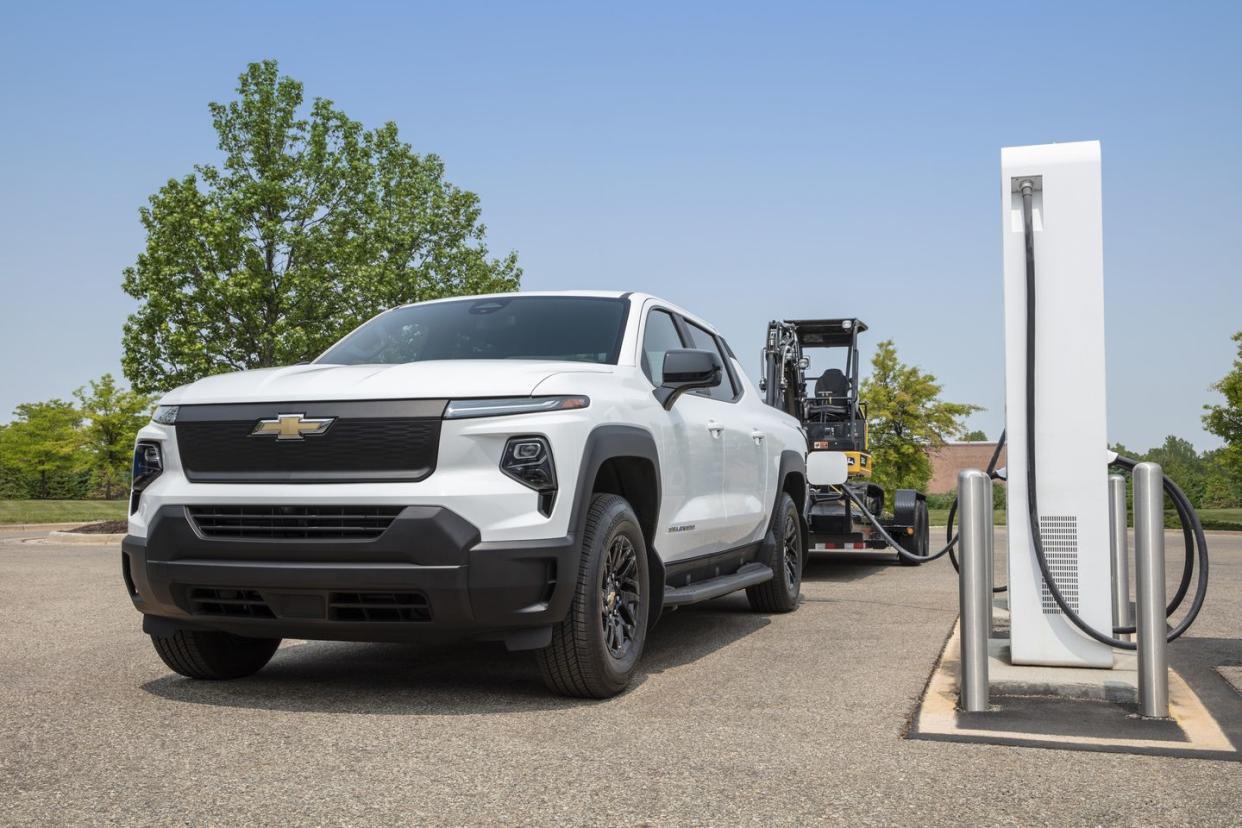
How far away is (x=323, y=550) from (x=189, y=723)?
0.89 m

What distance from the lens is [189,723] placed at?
4.80 meters

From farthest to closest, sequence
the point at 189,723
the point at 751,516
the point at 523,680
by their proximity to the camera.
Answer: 1. the point at 751,516
2. the point at 523,680
3. the point at 189,723

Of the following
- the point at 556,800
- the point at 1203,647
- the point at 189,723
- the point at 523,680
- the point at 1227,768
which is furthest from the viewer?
the point at 1203,647

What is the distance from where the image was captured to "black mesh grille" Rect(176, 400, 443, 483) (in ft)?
15.9

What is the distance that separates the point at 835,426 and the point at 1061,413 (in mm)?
9249

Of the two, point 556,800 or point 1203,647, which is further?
point 1203,647

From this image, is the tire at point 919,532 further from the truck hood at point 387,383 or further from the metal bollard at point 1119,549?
the truck hood at point 387,383

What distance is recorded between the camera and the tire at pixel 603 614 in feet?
16.7

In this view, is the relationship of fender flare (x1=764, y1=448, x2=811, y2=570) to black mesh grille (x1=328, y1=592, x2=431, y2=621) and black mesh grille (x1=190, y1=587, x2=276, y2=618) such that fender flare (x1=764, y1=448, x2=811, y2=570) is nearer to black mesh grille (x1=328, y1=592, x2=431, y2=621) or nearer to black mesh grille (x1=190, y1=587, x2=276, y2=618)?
black mesh grille (x1=328, y1=592, x2=431, y2=621)

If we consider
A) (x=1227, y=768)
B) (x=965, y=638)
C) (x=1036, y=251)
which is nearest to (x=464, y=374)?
(x=965, y=638)

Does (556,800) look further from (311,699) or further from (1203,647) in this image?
(1203,647)

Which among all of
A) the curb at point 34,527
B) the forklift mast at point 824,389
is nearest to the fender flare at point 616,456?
the forklift mast at point 824,389

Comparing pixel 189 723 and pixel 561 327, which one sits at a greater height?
pixel 561 327

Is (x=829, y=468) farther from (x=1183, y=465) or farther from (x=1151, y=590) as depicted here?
(x=1183, y=465)
